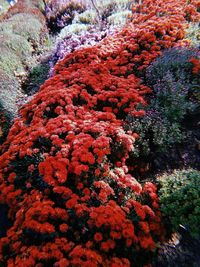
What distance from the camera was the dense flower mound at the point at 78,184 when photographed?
3727 mm

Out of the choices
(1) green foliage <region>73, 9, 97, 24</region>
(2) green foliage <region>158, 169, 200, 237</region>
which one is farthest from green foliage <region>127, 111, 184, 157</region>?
(1) green foliage <region>73, 9, 97, 24</region>

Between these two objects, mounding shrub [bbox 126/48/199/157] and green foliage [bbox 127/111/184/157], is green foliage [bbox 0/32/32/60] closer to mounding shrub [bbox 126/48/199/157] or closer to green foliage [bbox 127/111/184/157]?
mounding shrub [bbox 126/48/199/157]

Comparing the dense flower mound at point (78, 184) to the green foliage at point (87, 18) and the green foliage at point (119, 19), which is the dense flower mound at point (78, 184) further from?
the green foliage at point (87, 18)

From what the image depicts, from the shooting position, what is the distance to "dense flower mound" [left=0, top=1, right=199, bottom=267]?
373 cm

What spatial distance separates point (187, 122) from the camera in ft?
18.6

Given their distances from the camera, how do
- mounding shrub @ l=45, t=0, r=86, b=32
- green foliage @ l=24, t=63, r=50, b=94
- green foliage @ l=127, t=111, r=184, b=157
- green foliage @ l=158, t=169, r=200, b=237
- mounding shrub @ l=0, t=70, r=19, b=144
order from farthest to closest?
mounding shrub @ l=45, t=0, r=86, b=32, green foliage @ l=24, t=63, r=50, b=94, mounding shrub @ l=0, t=70, r=19, b=144, green foliage @ l=127, t=111, r=184, b=157, green foliage @ l=158, t=169, r=200, b=237

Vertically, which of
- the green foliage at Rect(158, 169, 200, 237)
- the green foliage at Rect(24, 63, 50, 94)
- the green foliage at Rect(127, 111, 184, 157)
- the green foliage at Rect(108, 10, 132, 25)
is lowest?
the green foliage at Rect(158, 169, 200, 237)

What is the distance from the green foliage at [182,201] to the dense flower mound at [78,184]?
5.6 inches

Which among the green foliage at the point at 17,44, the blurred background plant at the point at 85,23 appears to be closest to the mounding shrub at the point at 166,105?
the blurred background plant at the point at 85,23

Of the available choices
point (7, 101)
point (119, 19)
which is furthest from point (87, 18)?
point (7, 101)

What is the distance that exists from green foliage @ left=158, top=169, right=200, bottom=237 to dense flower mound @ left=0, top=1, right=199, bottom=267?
14 centimetres

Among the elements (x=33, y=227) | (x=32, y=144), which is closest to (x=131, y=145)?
(x=32, y=144)

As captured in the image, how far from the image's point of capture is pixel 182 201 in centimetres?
410

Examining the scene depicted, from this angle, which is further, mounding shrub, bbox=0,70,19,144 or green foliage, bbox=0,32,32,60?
green foliage, bbox=0,32,32,60
